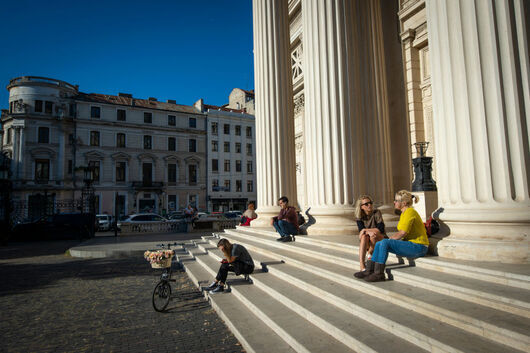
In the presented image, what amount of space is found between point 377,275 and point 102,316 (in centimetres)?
445

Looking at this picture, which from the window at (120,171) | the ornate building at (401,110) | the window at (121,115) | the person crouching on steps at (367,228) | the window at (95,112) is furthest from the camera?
the window at (121,115)

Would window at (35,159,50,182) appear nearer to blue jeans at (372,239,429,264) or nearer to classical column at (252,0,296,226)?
classical column at (252,0,296,226)

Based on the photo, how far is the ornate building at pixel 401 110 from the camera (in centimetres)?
398

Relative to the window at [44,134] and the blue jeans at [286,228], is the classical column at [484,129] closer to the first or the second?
the blue jeans at [286,228]

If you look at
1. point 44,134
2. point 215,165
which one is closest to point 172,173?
point 215,165

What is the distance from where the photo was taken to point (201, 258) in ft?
31.2

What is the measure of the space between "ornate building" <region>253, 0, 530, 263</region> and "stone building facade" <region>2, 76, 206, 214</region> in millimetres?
34837

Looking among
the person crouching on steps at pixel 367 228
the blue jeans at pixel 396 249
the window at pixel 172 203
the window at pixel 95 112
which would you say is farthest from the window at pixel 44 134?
the blue jeans at pixel 396 249

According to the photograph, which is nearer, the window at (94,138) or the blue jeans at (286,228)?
the blue jeans at (286,228)

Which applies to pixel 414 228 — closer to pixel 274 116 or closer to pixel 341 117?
pixel 341 117

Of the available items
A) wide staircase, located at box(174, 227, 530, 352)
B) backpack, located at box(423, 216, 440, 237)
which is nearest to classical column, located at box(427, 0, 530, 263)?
backpack, located at box(423, 216, 440, 237)

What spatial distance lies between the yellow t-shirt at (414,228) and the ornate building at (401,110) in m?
0.26

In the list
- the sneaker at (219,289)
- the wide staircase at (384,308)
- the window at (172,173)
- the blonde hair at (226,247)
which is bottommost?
the sneaker at (219,289)

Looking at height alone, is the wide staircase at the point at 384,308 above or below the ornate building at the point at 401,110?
below
